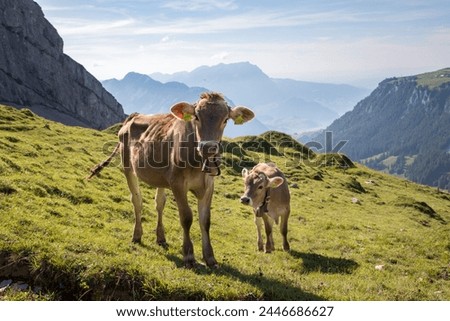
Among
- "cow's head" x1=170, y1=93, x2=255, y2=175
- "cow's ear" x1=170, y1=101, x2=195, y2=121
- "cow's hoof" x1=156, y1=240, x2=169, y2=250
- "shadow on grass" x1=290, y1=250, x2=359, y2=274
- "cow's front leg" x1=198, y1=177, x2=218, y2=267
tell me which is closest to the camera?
"cow's head" x1=170, y1=93, x2=255, y2=175

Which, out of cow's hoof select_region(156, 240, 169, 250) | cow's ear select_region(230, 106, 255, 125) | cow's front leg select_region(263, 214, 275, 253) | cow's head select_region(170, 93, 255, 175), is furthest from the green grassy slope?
cow's ear select_region(230, 106, 255, 125)

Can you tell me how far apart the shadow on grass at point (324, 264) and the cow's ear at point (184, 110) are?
22.2 feet

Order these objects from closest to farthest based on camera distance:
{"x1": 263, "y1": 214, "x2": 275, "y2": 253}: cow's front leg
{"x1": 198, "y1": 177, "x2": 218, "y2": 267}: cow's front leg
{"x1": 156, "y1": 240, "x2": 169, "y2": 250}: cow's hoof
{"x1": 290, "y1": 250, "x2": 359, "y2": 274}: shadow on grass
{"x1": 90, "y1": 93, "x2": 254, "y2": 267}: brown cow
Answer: {"x1": 90, "y1": 93, "x2": 254, "y2": 267}: brown cow
{"x1": 198, "y1": 177, "x2": 218, "y2": 267}: cow's front leg
{"x1": 156, "y1": 240, "x2": 169, "y2": 250}: cow's hoof
{"x1": 290, "y1": 250, "x2": 359, "y2": 274}: shadow on grass
{"x1": 263, "y1": 214, "x2": 275, "y2": 253}: cow's front leg

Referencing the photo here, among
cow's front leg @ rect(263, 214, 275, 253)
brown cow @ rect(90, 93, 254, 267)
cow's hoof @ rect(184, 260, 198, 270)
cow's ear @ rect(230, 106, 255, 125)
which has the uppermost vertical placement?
cow's ear @ rect(230, 106, 255, 125)

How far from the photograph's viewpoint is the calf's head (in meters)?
15.2

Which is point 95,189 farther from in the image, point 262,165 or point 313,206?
point 313,206

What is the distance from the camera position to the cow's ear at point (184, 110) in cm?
999

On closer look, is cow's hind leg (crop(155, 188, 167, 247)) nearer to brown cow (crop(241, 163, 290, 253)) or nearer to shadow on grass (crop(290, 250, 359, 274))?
brown cow (crop(241, 163, 290, 253))

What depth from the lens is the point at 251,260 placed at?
13430 millimetres

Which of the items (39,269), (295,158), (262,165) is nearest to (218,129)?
(39,269)

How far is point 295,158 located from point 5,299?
49.6 meters

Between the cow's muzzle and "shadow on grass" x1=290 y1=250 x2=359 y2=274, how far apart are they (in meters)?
5.95
